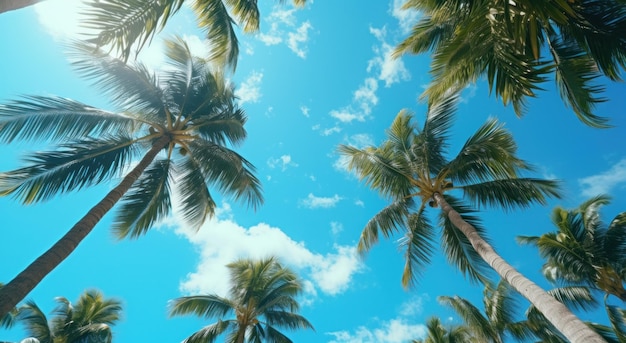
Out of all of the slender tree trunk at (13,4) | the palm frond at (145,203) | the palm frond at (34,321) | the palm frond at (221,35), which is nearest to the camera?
the slender tree trunk at (13,4)

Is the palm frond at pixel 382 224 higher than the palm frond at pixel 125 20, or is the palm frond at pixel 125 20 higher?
the palm frond at pixel 382 224

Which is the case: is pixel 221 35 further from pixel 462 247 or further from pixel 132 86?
pixel 462 247

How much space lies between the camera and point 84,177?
8758 millimetres

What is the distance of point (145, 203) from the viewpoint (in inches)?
390

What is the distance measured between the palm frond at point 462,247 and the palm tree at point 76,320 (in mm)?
14297

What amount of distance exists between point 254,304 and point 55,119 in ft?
32.3

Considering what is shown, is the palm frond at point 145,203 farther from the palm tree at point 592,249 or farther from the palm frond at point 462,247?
the palm tree at point 592,249

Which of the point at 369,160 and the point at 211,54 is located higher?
the point at 369,160

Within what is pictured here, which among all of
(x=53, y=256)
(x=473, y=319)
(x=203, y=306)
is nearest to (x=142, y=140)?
(x=53, y=256)


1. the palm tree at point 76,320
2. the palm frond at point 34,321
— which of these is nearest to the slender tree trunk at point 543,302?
the palm tree at point 76,320

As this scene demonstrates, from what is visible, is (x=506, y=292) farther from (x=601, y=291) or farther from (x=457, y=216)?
(x=457, y=216)

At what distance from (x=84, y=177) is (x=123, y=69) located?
11.1 feet

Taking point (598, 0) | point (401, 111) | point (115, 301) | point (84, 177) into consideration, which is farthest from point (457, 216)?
point (115, 301)

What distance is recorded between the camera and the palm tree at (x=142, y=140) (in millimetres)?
8070
